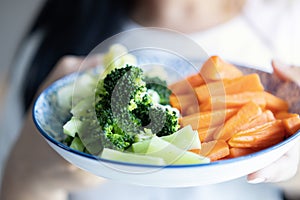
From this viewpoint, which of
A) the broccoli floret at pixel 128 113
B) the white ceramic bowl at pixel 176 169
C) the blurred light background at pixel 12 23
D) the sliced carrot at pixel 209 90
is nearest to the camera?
the white ceramic bowl at pixel 176 169

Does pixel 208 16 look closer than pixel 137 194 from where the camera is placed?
No

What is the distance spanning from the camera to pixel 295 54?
173cm

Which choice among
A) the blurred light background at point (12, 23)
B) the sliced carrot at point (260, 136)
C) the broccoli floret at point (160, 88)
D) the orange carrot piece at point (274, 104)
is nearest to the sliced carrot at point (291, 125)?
the sliced carrot at point (260, 136)

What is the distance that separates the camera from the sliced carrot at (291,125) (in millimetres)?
741

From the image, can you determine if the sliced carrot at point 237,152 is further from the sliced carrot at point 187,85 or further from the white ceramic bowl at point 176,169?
the sliced carrot at point 187,85

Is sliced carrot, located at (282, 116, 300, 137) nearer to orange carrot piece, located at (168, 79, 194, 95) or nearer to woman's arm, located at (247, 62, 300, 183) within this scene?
woman's arm, located at (247, 62, 300, 183)

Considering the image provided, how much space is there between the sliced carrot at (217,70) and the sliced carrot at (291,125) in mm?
183

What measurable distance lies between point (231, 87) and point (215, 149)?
0.23 metres

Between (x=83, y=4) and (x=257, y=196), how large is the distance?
103 cm

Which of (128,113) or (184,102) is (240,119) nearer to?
(184,102)

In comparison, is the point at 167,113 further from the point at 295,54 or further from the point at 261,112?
the point at 295,54

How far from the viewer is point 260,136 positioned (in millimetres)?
743

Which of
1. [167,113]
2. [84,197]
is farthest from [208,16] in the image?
Result: [167,113]

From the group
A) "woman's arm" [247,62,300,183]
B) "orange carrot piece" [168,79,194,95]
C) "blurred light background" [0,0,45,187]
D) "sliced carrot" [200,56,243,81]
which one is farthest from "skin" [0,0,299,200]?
"blurred light background" [0,0,45,187]
